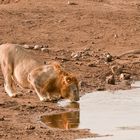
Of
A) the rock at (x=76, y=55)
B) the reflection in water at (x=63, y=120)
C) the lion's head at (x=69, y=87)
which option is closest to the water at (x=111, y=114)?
the reflection in water at (x=63, y=120)

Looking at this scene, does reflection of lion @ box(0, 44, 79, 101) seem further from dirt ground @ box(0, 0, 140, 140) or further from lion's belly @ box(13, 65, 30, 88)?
dirt ground @ box(0, 0, 140, 140)

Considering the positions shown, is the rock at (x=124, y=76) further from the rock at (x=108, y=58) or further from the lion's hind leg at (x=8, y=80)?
the lion's hind leg at (x=8, y=80)

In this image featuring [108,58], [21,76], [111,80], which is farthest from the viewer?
[108,58]

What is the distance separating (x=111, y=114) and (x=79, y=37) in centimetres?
865

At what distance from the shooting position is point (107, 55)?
59.9 ft

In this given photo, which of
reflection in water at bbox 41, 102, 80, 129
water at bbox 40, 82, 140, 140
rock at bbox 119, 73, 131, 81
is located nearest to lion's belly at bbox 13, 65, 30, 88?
water at bbox 40, 82, 140, 140

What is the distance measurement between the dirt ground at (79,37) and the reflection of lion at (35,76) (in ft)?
0.77

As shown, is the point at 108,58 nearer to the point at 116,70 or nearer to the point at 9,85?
the point at 116,70

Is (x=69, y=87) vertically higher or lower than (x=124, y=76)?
higher

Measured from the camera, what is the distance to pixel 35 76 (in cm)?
1346

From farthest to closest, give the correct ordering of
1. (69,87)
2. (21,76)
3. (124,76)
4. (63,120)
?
(124,76)
(21,76)
(69,87)
(63,120)

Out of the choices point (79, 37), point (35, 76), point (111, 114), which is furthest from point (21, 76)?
point (79, 37)

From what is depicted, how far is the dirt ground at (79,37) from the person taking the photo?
1520cm

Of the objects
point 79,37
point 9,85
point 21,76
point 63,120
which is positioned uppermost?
point 79,37
